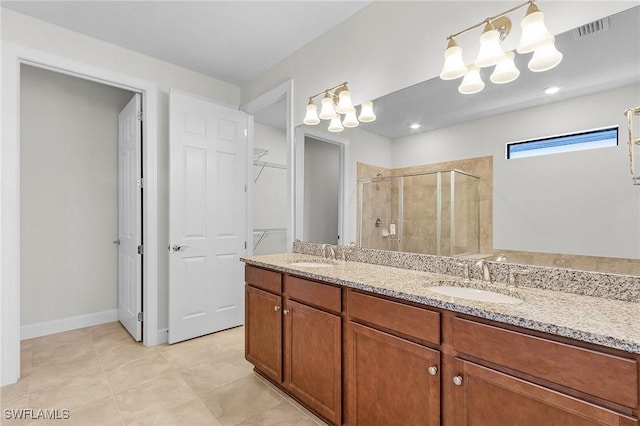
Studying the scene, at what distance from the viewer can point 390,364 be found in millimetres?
1370

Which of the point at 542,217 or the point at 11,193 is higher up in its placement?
the point at 11,193

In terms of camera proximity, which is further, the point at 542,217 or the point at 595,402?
the point at 542,217

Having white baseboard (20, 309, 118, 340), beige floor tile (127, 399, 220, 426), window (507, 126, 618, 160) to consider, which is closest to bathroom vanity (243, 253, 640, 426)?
beige floor tile (127, 399, 220, 426)

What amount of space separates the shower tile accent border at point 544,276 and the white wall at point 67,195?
3189 millimetres

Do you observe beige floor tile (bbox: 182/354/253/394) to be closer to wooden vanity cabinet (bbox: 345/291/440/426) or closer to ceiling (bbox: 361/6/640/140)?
wooden vanity cabinet (bbox: 345/291/440/426)

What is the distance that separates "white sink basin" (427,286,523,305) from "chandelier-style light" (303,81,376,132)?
4.04 feet

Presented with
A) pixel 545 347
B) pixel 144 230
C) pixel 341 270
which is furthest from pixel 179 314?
pixel 545 347

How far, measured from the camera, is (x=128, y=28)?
2486 mm

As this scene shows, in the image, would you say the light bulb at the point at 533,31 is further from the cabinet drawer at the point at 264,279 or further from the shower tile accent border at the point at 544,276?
the cabinet drawer at the point at 264,279

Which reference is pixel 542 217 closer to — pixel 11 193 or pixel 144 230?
pixel 144 230

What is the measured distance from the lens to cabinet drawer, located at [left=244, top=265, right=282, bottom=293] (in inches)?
80.3

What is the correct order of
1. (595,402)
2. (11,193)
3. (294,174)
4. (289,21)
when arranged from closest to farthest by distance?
(595,402)
(11,193)
(289,21)
(294,174)

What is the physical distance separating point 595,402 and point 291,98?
269 centimetres

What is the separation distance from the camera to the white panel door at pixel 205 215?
291 centimetres
